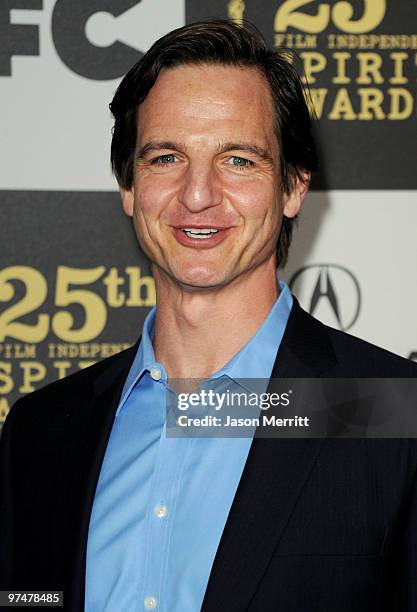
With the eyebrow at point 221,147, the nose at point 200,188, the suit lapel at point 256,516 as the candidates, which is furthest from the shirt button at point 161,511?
the eyebrow at point 221,147

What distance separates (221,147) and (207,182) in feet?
0.22

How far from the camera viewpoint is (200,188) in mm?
1369

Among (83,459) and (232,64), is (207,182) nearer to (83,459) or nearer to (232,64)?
(232,64)

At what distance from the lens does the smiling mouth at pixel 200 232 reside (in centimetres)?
141

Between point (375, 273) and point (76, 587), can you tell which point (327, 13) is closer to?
point (375, 273)

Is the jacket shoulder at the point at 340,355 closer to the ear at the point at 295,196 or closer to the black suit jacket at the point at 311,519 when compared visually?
the black suit jacket at the point at 311,519

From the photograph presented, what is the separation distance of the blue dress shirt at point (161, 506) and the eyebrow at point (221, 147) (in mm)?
256

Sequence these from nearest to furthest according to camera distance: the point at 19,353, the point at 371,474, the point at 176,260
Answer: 1. the point at 371,474
2. the point at 176,260
3. the point at 19,353

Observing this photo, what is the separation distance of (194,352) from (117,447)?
20 cm

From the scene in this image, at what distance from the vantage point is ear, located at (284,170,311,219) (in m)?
1.58

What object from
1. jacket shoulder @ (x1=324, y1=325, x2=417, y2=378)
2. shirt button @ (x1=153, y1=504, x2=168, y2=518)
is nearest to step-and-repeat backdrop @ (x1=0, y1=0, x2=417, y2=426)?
jacket shoulder @ (x1=324, y1=325, x2=417, y2=378)

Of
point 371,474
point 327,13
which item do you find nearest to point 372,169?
point 327,13

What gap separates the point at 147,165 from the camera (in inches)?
56.7

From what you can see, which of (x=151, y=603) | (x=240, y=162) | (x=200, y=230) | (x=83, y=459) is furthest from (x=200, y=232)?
(x=151, y=603)
